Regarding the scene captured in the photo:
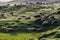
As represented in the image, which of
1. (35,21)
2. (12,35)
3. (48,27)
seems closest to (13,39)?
(12,35)

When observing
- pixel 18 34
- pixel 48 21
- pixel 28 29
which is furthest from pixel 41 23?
pixel 18 34

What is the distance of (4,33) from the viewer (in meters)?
126

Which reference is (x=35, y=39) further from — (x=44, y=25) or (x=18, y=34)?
→ (x=44, y=25)

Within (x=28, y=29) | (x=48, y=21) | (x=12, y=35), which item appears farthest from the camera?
(x=48, y=21)

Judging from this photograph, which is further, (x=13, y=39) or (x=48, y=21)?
(x=48, y=21)

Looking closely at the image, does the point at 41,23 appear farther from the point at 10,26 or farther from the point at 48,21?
the point at 10,26

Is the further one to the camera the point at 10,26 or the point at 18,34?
the point at 10,26

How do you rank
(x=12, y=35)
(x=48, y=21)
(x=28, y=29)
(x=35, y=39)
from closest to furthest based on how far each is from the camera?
1. (x=35, y=39)
2. (x=12, y=35)
3. (x=28, y=29)
4. (x=48, y=21)

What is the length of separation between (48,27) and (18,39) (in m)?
29.1

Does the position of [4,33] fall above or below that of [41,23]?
below

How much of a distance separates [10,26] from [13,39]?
2720cm

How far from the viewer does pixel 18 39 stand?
109062mm

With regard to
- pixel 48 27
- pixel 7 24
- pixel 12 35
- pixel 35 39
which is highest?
pixel 7 24

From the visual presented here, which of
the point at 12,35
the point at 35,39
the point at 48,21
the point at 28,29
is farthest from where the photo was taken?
the point at 48,21
